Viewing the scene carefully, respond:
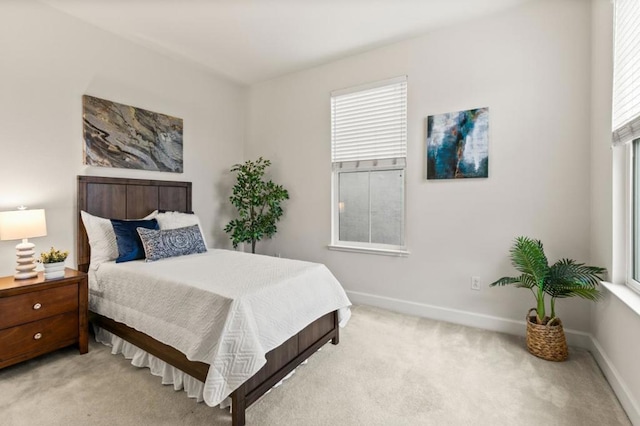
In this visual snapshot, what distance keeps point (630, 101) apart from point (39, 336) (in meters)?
4.05

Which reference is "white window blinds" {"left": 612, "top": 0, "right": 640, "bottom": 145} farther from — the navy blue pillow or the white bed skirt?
the navy blue pillow

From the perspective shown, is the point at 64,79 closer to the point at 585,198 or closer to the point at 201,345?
the point at 201,345

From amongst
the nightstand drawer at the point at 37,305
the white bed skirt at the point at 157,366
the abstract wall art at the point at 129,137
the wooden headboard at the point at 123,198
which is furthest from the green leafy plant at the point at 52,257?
→ the abstract wall art at the point at 129,137

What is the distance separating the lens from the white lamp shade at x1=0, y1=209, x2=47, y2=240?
211 centimetres

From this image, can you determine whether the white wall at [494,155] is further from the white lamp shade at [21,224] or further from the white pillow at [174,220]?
the white lamp shade at [21,224]

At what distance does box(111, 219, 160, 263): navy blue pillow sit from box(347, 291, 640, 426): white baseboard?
2.23 m

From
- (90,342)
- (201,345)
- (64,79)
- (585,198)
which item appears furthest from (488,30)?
(90,342)

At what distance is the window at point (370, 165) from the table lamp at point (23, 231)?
267 cm

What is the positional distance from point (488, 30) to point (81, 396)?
4122 millimetres

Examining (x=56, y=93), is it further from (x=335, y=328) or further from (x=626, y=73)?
(x=626, y=73)

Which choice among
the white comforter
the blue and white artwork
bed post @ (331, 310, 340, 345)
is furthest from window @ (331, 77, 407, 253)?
the white comforter

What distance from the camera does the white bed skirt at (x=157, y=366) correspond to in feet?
5.87

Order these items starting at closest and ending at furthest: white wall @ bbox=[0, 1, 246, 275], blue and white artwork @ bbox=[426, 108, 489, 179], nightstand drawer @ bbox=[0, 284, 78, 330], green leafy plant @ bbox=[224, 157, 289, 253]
Result: nightstand drawer @ bbox=[0, 284, 78, 330] < white wall @ bbox=[0, 1, 246, 275] < blue and white artwork @ bbox=[426, 108, 489, 179] < green leafy plant @ bbox=[224, 157, 289, 253]

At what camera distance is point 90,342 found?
8.16ft
